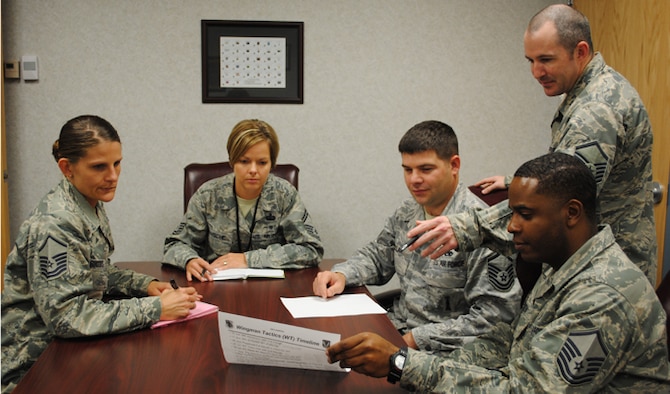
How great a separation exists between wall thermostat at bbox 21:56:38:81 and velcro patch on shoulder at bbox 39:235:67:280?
6.44 ft

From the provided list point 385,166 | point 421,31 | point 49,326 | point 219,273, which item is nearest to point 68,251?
point 49,326

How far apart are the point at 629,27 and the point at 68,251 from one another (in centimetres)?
252

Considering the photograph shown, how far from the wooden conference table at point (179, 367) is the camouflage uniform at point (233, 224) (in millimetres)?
714

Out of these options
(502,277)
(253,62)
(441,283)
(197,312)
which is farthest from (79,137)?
(253,62)

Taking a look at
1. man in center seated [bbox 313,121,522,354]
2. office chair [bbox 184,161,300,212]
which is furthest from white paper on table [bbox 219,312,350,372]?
office chair [bbox 184,161,300,212]

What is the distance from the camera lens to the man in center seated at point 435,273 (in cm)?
177

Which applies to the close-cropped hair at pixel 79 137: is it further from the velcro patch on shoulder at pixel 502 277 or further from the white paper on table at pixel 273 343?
the velcro patch on shoulder at pixel 502 277

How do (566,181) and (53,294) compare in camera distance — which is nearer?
(566,181)

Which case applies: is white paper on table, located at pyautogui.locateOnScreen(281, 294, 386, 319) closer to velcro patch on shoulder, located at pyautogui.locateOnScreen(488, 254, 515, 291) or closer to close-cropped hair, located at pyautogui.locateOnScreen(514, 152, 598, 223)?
velcro patch on shoulder, located at pyautogui.locateOnScreen(488, 254, 515, 291)

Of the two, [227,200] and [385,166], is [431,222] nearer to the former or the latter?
[227,200]

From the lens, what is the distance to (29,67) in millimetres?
3123

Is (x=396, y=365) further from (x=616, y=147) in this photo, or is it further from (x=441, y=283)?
(x=616, y=147)

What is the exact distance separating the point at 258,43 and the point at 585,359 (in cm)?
261

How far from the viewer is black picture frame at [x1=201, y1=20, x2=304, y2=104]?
3.23 meters
